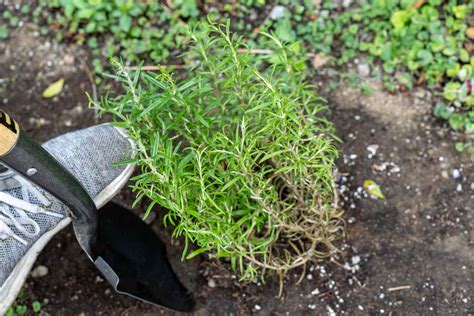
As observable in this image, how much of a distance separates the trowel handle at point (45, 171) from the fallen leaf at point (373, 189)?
1070mm

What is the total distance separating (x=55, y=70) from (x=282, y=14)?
1.09m

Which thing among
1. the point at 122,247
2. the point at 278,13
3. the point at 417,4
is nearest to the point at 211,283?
the point at 122,247

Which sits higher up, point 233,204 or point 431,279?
point 233,204

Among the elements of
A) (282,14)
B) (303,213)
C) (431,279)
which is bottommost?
(431,279)

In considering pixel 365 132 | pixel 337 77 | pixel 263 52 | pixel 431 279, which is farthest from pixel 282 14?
pixel 431 279

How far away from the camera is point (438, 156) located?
2453mm

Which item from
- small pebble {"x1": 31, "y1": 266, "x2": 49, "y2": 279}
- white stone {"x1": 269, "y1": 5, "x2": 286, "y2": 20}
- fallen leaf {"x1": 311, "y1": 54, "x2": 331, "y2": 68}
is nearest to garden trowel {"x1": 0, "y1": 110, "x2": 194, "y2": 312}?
small pebble {"x1": 31, "y1": 266, "x2": 49, "y2": 279}

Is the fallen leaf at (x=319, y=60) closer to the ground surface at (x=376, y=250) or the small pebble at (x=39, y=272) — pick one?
the ground surface at (x=376, y=250)

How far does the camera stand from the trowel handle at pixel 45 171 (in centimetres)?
155

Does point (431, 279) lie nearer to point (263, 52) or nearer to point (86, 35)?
point (263, 52)

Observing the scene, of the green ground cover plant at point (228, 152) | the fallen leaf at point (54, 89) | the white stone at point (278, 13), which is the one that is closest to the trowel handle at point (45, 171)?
the green ground cover plant at point (228, 152)

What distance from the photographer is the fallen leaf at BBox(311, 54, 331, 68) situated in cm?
268

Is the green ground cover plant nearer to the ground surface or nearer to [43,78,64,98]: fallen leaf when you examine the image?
the ground surface

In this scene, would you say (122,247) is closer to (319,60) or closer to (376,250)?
(376,250)
